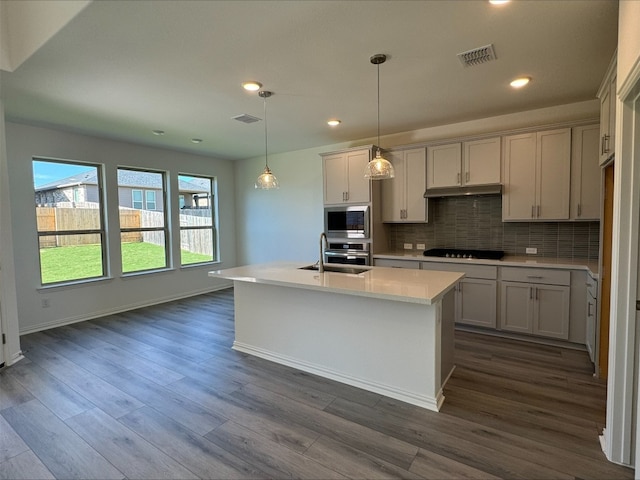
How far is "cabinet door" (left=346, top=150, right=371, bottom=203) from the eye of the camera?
460cm

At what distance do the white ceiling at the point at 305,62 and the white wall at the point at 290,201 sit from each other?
1.72 feet

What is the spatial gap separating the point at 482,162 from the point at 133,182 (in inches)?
208

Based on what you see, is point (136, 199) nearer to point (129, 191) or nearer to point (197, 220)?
point (129, 191)

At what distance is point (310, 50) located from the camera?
242 cm

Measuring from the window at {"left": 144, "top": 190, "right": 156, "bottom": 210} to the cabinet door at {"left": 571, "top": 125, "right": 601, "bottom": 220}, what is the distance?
6061mm

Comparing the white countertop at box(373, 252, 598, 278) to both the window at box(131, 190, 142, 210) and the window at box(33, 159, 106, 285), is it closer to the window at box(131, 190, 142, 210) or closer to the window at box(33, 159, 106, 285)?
the window at box(131, 190, 142, 210)

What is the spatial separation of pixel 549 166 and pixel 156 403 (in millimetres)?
4548

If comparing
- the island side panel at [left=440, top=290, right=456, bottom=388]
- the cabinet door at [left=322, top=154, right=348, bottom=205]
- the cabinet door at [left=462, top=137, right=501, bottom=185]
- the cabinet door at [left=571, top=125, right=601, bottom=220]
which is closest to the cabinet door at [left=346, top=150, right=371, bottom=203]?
the cabinet door at [left=322, top=154, right=348, bottom=205]

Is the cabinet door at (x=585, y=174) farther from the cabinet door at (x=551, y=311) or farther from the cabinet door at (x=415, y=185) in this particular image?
the cabinet door at (x=415, y=185)

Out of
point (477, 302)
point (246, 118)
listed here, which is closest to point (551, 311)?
point (477, 302)

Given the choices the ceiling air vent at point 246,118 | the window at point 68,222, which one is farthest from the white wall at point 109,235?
the ceiling air vent at point 246,118

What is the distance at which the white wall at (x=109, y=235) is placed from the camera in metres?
4.14

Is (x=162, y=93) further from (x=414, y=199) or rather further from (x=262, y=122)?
(x=414, y=199)

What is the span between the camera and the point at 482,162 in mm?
3994
